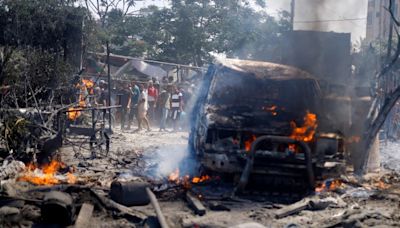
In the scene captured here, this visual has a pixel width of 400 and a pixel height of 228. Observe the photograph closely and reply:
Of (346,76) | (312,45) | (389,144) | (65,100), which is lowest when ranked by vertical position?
(389,144)

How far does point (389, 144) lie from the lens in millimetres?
15953

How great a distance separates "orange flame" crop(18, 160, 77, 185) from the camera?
6.94 meters

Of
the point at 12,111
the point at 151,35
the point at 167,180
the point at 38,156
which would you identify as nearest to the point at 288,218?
the point at 167,180

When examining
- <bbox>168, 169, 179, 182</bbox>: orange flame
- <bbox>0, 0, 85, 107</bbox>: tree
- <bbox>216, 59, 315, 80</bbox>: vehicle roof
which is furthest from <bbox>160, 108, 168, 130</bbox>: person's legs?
<bbox>168, 169, 179, 182</bbox>: orange flame

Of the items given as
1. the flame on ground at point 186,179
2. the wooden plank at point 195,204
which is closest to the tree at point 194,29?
the flame on ground at point 186,179

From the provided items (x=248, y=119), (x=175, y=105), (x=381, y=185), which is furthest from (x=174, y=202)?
(x=175, y=105)

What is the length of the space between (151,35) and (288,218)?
25518mm

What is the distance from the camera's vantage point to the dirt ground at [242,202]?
5836mm

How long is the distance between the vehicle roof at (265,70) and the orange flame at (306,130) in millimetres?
1281

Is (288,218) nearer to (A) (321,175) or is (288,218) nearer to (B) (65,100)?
(A) (321,175)

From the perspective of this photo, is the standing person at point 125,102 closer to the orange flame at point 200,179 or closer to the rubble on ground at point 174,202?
the rubble on ground at point 174,202

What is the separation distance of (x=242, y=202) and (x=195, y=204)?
850mm

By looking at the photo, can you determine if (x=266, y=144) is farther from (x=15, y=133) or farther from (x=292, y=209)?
(x=15, y=133)

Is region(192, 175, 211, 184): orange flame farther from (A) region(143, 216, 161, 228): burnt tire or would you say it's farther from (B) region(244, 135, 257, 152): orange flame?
(A) region(143, 216, 161, 228): burnt tire
